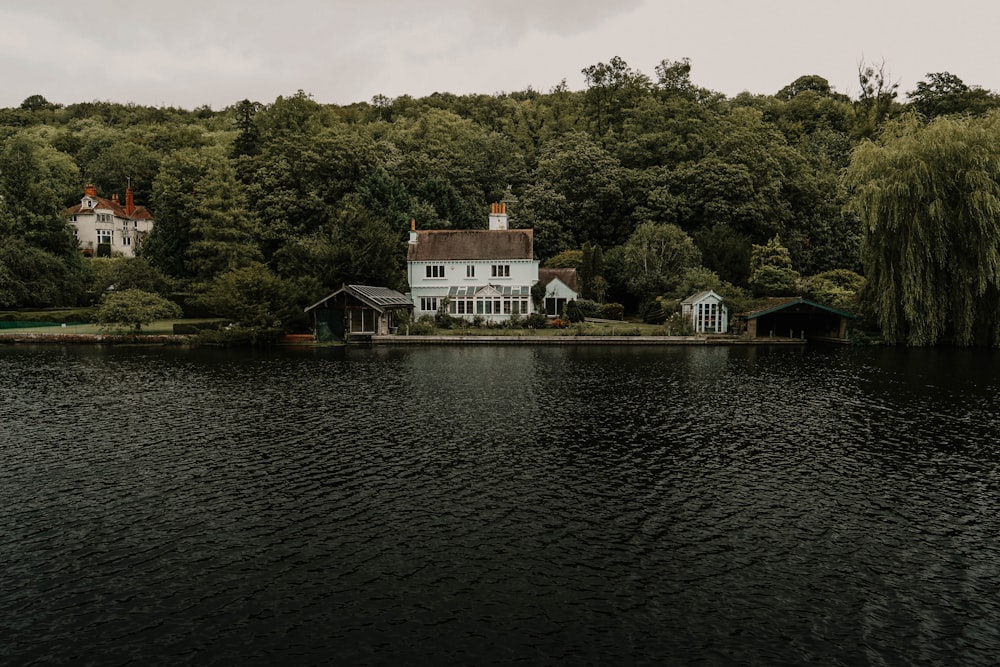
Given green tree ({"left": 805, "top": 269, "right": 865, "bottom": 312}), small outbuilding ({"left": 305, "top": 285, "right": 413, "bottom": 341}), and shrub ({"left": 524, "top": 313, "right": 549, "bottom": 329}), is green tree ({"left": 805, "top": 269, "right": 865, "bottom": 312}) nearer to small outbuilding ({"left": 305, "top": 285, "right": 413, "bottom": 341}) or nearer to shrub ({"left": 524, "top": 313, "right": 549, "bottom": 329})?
shrub ({"left": 524, "top": 313, "right": 549, "bottom": 329})

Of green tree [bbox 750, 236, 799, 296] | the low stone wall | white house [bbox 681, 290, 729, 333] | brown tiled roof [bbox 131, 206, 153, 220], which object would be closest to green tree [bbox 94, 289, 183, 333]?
the low stone wall

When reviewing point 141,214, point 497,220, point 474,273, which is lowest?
point 474,273

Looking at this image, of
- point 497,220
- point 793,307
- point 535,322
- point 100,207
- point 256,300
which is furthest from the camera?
point 100,207

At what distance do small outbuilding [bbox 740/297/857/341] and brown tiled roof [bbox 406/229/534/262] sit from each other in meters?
22.6

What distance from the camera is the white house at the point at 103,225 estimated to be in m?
98.3

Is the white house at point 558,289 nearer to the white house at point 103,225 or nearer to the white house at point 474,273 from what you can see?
the white house at point 474,273

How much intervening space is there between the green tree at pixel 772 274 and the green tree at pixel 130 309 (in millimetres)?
59340

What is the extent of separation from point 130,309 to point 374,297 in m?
22.2

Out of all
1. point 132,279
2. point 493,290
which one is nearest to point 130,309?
point 132,279

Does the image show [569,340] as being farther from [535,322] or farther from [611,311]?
[611,311]

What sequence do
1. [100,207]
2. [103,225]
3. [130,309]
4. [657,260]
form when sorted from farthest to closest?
[103,225] < [100,207] < [657,260] < [130,309]

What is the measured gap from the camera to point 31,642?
10.5m

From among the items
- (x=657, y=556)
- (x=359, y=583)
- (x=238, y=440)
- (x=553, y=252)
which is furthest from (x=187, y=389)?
(x=553, y=252)

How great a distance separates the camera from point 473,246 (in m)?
66.4
